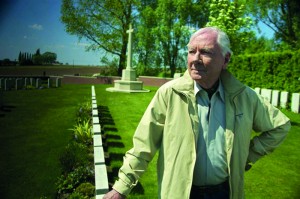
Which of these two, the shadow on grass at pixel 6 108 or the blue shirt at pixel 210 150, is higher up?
the blue shirt at pixel 210 150

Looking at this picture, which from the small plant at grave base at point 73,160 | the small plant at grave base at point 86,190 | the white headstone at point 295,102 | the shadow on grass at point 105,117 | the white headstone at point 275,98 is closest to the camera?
the small plant at grave base at point 86,190

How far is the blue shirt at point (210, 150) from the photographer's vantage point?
2490 millimetres

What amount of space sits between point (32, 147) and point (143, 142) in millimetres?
7122

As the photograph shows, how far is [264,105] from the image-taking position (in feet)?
8.82

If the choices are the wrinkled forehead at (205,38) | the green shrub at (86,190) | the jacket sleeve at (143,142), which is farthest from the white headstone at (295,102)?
the jacket sleeve at (143,142)

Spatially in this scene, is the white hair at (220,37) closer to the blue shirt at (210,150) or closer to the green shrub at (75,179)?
the blue shirt at (210,150)

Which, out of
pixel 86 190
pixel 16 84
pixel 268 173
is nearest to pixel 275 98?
pixel 268 173

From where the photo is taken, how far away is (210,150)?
2494 mm

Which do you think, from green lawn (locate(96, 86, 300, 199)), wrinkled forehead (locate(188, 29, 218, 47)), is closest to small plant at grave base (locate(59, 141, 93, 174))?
green lawn (locate(96, 86, 300, 199))

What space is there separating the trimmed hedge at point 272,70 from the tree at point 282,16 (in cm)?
1518

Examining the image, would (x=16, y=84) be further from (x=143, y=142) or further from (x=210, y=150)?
(x=210, y=150)

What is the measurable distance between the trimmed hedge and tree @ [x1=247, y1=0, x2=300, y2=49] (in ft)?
49.8

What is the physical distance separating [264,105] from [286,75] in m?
14.9

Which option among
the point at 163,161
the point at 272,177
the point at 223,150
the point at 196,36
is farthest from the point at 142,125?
the point at 272,177
